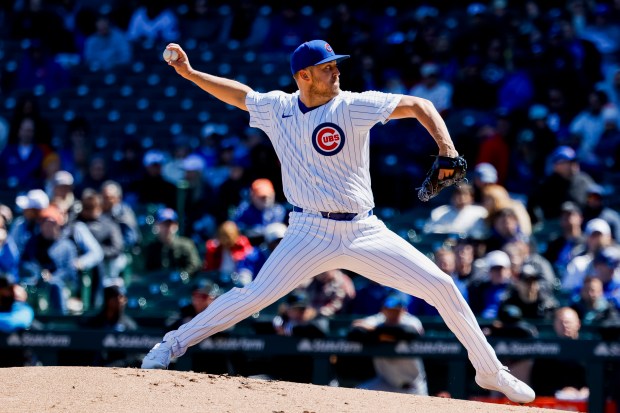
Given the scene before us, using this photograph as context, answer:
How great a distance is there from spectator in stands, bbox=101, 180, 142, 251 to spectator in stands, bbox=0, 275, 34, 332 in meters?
1.87

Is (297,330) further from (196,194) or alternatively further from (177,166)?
(177,166)

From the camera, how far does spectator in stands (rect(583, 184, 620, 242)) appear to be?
9820mm

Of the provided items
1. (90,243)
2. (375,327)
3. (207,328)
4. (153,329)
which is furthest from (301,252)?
(90,243)

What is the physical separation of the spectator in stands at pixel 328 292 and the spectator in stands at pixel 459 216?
126 cm

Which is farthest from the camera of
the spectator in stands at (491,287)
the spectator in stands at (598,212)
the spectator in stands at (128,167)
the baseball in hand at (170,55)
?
the spectator in stands at (128,167)

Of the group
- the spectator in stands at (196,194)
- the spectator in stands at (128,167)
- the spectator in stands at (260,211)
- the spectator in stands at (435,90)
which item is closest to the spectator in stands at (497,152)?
the spectator in stands at (435,90)

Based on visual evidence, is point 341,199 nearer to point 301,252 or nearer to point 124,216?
point 301,252

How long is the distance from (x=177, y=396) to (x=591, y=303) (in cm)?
390

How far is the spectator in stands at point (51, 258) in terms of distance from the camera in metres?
10.3

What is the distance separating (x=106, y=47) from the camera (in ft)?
49.9

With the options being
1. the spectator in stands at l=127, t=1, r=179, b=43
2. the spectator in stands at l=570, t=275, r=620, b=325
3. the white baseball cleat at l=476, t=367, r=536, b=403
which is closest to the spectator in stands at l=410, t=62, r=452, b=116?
the spectator in stands at l=570, t=275, r=620, b=325

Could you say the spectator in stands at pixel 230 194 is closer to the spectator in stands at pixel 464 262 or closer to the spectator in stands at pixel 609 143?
the spectator in stands at pixel 464 262

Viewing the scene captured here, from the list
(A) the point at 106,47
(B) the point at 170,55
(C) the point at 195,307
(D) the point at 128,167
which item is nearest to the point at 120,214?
(D) the point at 128,167

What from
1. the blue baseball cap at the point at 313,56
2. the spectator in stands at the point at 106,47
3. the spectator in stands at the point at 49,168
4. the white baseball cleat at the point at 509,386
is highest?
the spectator in stands at the point at 106,47
